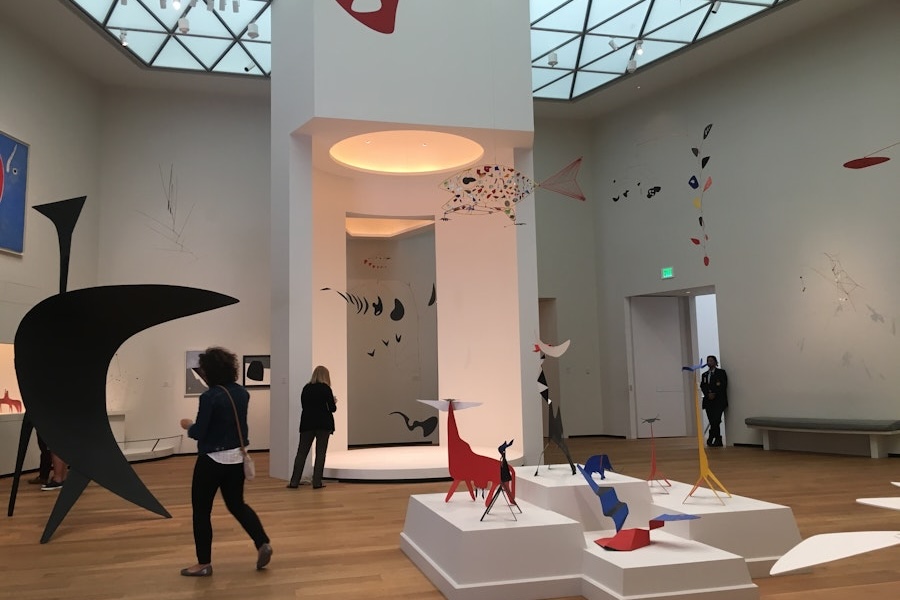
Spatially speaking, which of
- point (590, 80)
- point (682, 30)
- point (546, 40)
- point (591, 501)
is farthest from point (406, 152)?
point (591, 501)

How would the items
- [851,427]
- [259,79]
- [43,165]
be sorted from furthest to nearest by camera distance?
1. [259,79]
2. [43,165]
3. [851,427]

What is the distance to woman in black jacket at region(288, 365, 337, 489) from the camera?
875 cm

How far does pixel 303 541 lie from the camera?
576 centimetres

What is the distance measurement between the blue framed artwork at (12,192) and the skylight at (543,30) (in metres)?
2.30

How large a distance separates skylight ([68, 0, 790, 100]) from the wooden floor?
687 cm

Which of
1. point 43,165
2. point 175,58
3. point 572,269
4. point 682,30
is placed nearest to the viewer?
point 43,165

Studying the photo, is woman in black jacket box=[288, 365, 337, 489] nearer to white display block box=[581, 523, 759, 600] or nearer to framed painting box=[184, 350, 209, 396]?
white display block box=[581, 523, 759, 600]

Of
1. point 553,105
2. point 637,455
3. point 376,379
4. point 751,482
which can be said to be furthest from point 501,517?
point 553,105

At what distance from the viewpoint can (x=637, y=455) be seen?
11891mm

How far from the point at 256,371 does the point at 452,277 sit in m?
4.46

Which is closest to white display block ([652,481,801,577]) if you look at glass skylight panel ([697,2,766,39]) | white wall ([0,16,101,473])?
glass skylight panel ([697,2,766,39])

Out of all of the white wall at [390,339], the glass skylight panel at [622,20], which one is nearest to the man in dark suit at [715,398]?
the white wall at [390,339]

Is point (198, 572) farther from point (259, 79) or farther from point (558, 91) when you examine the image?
point (558, 91)

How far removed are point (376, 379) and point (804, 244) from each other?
311 inches
